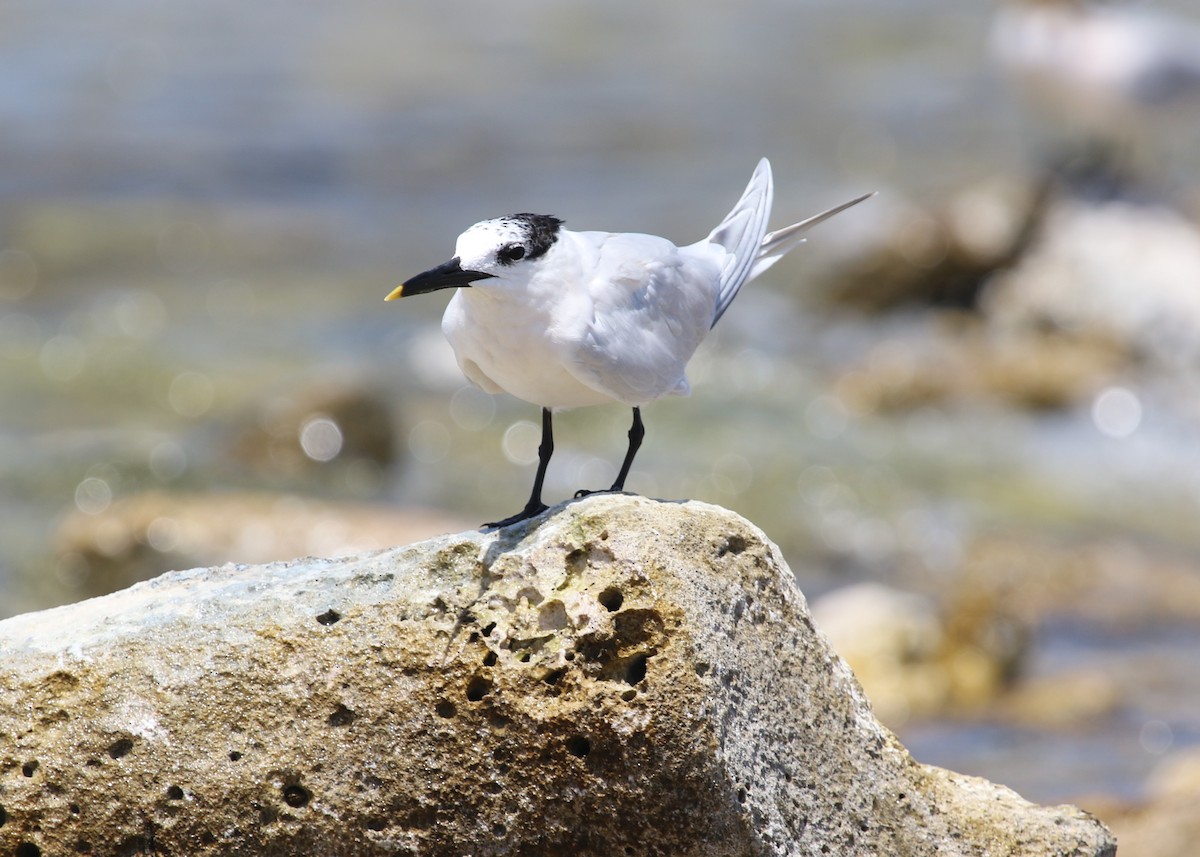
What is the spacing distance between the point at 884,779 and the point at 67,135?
17623 millimetres

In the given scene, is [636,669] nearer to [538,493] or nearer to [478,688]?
[478,688]

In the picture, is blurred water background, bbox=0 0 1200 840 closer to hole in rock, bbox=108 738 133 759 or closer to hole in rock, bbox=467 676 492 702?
hole in rock, bbox=467 676 492 702

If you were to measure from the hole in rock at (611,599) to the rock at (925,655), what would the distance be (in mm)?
4226

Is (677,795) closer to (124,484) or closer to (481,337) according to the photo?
(481,337)

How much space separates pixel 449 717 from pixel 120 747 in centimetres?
88

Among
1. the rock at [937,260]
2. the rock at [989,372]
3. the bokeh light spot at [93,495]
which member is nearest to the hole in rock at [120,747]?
the bokeh light spot at [93,495]

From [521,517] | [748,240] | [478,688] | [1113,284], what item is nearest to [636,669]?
[478,688]

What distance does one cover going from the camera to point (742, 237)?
210 inches

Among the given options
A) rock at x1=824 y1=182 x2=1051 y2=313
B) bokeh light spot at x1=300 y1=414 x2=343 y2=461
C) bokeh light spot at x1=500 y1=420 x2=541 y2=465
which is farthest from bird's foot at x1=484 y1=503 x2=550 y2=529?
rock at x1=824 y1=182 x2=1051 y2=313

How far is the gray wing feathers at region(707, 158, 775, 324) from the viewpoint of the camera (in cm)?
517

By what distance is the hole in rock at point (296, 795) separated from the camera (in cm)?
392

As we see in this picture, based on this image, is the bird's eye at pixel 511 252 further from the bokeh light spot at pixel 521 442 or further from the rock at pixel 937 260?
the rock at pixel 937 260

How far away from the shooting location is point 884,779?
4.29 m

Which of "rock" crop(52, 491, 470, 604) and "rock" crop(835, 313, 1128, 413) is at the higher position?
"rock" crop(835, 313, 1128, 413)
